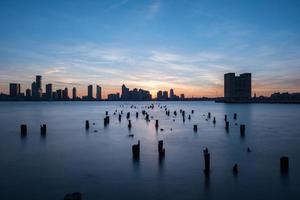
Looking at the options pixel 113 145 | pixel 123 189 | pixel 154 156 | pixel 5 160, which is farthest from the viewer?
pixel 113 145

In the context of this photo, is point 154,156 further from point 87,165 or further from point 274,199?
point 274,199

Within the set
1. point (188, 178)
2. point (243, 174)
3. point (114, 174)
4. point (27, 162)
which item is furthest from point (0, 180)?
point (243, 174)

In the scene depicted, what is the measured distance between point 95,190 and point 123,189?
1.85 meters

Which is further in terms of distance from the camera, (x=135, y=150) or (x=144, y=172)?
(x=135, y=150)

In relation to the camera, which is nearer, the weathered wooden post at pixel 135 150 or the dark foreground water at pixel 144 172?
the dark foreground water at pixel 144 172

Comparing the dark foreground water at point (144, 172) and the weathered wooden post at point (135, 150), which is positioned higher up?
the weathered wooden post at point (135, 150)

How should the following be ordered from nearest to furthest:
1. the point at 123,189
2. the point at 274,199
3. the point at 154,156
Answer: the point at 274,199 → the point at 123,189 → the point at 154,156

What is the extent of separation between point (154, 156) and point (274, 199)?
1389 centimetres

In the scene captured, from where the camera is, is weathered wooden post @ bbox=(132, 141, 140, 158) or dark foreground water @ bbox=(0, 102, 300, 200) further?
weathered wooden post @ bbox=(132, 141, 140, 158)

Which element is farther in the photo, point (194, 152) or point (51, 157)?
point (194, 152)

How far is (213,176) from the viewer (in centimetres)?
2273

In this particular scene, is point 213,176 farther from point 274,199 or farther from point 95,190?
point 95,190

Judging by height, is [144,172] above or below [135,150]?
below

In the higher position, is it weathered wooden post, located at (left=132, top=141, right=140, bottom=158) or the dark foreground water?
weathered wooden post, located at (left=132, top=141, right=140, bottom=158)
